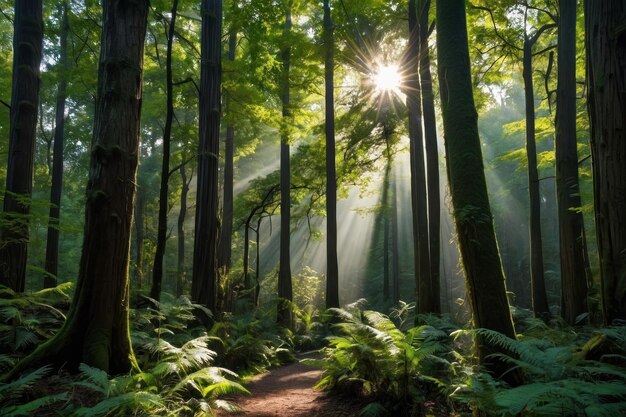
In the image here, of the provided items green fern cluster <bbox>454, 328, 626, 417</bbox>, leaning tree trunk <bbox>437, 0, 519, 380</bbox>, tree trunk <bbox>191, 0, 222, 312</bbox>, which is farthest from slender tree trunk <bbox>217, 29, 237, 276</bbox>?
green fern cluster <bbox>454, 328, 626, 417</bbox>

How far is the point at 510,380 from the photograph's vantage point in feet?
13.7

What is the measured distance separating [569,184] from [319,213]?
10.9 metres

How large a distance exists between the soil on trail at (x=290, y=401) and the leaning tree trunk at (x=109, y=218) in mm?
1670

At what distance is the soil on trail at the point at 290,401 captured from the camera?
490 cm

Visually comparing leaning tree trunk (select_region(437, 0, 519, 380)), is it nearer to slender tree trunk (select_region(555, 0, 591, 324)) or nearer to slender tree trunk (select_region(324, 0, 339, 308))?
slender tree trunk (select_region(555, 0, 591, 324))

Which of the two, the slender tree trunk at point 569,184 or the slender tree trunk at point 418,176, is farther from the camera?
the slender tree trunk at point 418,176

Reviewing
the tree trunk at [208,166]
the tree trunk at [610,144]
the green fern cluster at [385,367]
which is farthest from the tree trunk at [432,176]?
the tree trunk at [610,144]

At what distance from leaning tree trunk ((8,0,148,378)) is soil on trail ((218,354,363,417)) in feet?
5.48

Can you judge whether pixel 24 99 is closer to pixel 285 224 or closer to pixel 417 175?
pixel 285 224

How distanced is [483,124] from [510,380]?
39.9 m

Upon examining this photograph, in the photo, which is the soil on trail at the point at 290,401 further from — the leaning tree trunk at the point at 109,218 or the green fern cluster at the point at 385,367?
the leaning tree trunk at the point at 109,218

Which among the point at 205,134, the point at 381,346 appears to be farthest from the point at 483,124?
the point at 381,346

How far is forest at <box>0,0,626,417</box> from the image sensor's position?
3.93 meters

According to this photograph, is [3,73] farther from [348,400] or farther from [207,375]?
[348,400]
